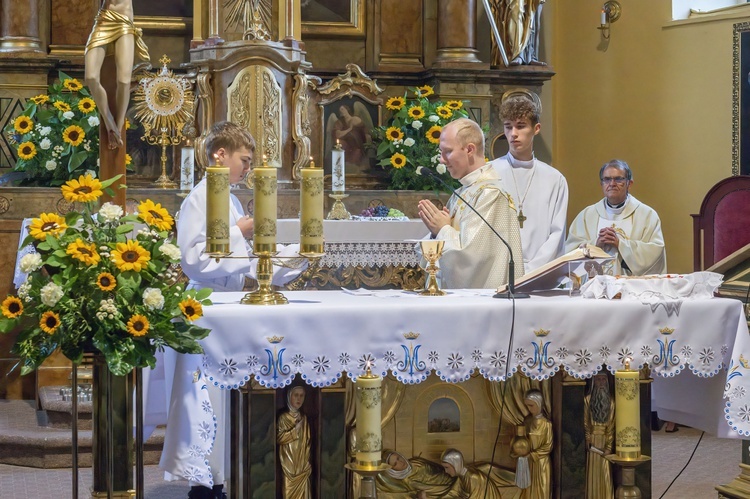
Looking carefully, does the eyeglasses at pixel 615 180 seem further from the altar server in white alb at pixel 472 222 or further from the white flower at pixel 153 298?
the white flower at pixel 153 298

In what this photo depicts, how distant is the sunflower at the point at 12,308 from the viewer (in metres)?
3.67

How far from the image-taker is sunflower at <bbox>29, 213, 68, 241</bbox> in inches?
149

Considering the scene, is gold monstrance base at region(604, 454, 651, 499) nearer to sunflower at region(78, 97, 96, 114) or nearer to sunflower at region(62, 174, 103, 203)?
sunflower at region(62, 174, 103, 203)

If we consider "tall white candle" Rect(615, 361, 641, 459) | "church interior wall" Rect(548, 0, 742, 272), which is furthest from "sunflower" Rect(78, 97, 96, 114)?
"tall white candle" Rect(615, 361, 641, 459)

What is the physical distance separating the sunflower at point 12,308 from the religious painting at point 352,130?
619 cm

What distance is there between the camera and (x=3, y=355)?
839 cm

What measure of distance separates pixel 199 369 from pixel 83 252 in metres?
0.57

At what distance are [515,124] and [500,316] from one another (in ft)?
6.35

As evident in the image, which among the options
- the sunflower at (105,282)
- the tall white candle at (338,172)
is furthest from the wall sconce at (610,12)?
the sunflower at (105,282)

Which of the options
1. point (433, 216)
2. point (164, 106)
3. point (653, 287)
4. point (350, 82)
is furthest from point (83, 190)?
point (350, 82)

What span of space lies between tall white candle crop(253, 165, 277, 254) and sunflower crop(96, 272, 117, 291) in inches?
21.3

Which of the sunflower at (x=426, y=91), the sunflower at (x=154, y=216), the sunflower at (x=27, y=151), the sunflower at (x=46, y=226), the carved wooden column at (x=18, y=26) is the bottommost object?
the sunflower at (x=46, y=226)

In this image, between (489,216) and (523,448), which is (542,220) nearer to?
(489,216)

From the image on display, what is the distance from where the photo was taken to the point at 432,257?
14.4 ft
